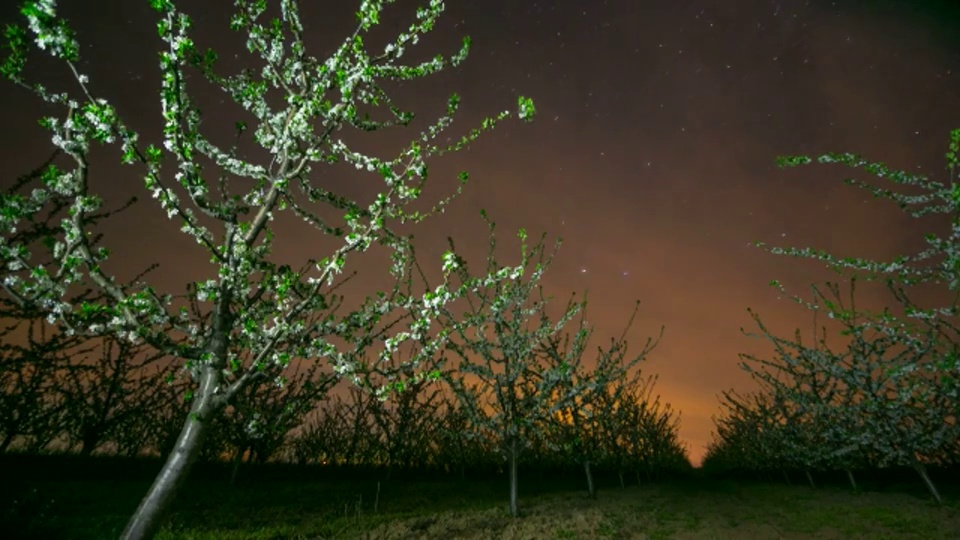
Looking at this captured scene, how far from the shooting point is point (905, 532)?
944cm

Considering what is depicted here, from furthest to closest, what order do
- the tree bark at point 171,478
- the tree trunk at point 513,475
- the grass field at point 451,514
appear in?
the tree trunk at point 513,475 < the grass field at point 451,514 < the tree bark at point 171,478

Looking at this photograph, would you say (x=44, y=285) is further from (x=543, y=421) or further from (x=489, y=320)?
(x=543, y=421)

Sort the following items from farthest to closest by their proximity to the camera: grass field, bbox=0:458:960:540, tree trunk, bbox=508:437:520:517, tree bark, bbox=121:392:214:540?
tree trunk, bbox=508:437:520:517, grass field, bbox=0:458:960:540, tree bark, bbox=121:392:214:540

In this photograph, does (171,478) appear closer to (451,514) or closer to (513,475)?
(451,514)

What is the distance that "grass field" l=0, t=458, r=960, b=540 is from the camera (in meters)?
8.88

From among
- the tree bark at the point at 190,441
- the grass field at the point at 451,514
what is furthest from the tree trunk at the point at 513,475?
the tree bark at the point at 190,441

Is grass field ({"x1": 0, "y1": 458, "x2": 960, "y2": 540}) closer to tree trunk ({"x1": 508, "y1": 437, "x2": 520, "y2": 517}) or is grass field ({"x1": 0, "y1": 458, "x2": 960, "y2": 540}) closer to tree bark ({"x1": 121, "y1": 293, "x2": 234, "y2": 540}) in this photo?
tree trunk ({"x1": 508, "y1": 437, "x2": 520, "y2": 517})

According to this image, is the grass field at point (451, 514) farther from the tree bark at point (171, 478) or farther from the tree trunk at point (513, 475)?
Answer: the tree bark at point (171, 478)

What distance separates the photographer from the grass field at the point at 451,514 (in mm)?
8883

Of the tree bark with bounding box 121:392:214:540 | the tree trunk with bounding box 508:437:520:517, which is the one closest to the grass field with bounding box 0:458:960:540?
the tree trunk with bounding box 508:437:520:517

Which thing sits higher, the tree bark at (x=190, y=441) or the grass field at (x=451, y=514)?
the tree bark at (x=190, y=441)

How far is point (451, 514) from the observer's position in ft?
34.3

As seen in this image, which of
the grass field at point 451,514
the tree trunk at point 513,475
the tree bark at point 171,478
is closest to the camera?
the tree bark at point 171,478

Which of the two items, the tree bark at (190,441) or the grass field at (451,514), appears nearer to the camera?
the tree bark at (190,441)
